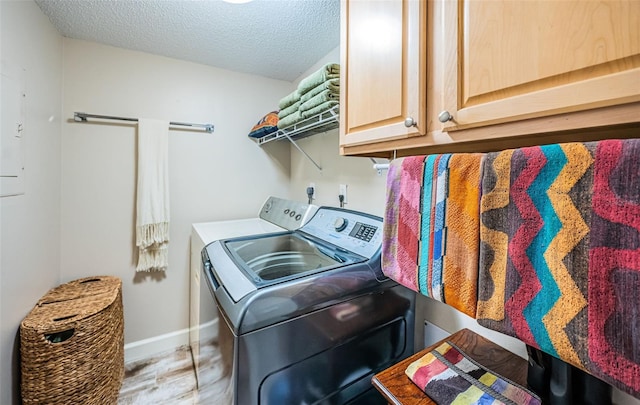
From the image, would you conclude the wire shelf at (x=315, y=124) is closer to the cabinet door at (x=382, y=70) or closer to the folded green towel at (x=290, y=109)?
the folded green towel at (x=290, y=109)

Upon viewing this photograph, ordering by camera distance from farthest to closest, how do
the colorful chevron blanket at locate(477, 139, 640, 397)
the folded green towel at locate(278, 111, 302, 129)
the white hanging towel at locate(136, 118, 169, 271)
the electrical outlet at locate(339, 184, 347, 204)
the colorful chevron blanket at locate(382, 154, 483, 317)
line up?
the white hanging towel at locate(136, 118, 169, 271) < the electrical outlet at locate(339, 184, 347, 204) < the folded green towel at locate(278, 111, 302, 129) < the colorful chevron blanket at locate(382, 154, 483, 317) < the colorful chevron blanket at locate(477, 139, 640, 397)

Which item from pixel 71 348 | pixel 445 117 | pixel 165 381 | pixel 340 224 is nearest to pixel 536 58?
pixel 445 117

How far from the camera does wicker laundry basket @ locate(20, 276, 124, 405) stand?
1288 millimetres

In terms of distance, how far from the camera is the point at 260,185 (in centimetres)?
247

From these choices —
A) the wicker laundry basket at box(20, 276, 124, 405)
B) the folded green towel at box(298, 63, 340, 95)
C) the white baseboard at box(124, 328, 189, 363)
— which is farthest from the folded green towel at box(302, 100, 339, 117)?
the white baseboard at box(124, 328, 189, 363)

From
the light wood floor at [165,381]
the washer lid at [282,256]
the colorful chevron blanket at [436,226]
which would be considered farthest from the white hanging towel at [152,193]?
the colorful chevron blanket at [436,226]

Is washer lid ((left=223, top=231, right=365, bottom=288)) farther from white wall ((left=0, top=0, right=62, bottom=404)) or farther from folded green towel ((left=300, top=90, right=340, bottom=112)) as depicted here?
white wall ((left=0, top=0, right=62, bottom=404))

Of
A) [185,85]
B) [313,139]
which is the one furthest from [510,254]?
[185,85]

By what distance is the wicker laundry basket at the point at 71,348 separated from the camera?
129cm

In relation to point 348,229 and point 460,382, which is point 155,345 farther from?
point 460,382

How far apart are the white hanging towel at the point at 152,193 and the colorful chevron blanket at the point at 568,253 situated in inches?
84.2

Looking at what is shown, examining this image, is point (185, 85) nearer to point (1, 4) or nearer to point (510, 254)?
point (1, 4)

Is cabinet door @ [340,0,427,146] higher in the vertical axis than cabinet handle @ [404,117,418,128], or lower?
higher

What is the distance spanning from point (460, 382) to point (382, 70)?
0.98 metres
